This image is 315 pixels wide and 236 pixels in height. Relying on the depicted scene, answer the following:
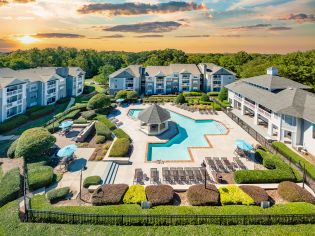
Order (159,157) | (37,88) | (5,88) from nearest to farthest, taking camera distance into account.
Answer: (159,157) → (5,88) → (37,88)

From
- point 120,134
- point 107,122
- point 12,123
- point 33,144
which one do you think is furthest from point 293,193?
point 12,123

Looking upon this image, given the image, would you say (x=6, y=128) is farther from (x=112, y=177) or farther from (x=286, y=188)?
(x=286, y=188)

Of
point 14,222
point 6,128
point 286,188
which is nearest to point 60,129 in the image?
point 6,128

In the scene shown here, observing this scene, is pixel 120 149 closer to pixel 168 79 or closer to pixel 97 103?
pixel 97 103

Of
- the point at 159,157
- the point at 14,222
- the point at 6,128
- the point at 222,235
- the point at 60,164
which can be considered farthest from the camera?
the point at 6,128

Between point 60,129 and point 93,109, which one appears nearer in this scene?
point 60,129

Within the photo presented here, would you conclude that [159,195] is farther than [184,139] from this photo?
No

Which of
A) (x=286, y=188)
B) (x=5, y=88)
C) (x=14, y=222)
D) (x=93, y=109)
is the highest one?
(x=5, y=88)

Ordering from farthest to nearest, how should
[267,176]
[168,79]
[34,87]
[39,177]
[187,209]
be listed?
[168,79]
[34,87]
[267,176]
[39,177]
[187,209]
